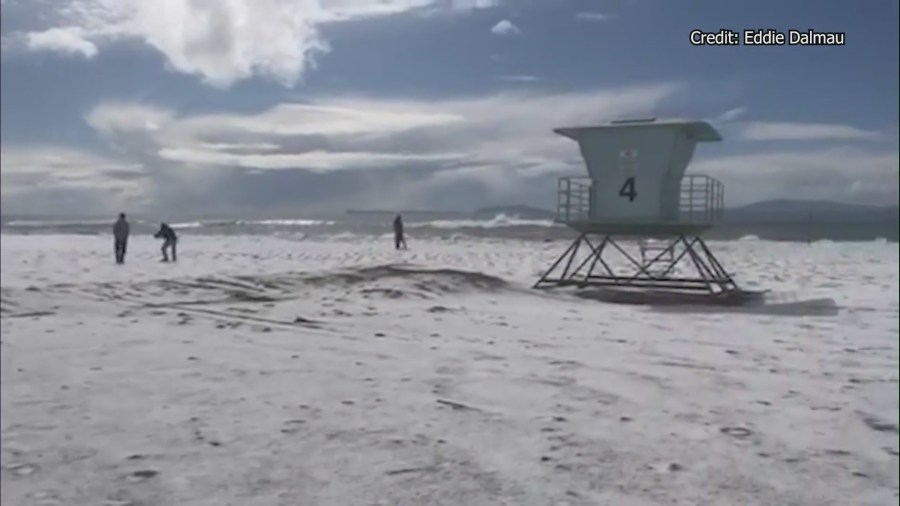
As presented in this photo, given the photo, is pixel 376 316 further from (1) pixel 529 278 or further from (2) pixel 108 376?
(2) pixel 108 376

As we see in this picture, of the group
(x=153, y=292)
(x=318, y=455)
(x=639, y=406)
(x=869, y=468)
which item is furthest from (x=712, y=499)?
(x=153, y=292)

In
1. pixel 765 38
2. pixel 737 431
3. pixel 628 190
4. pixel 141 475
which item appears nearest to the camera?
pixel 765 38

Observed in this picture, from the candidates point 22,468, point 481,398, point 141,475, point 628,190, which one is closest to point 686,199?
point 628,190

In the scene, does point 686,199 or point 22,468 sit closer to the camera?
point 22,468

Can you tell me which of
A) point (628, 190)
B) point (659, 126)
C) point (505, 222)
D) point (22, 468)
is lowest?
point (22, 468)

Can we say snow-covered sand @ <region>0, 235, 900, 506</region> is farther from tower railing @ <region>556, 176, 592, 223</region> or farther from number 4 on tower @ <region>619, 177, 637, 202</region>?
number 4 on tower @ <region>619, 177, 637, 202</region>

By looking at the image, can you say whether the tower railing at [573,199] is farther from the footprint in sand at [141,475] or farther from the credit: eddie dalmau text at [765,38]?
the footprint in sand at [141,475]

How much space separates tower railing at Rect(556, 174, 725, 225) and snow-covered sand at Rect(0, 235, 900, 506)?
0.16 m

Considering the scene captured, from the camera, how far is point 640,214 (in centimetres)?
241

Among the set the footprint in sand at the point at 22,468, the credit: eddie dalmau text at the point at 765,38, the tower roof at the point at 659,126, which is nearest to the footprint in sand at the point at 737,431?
the tower roof at the point at 659,126

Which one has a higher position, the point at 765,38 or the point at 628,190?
the point at 765,38

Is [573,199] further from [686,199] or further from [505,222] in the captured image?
[505,222]

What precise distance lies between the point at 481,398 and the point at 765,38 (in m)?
1.31

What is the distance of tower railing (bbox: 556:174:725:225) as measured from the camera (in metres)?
1.60
